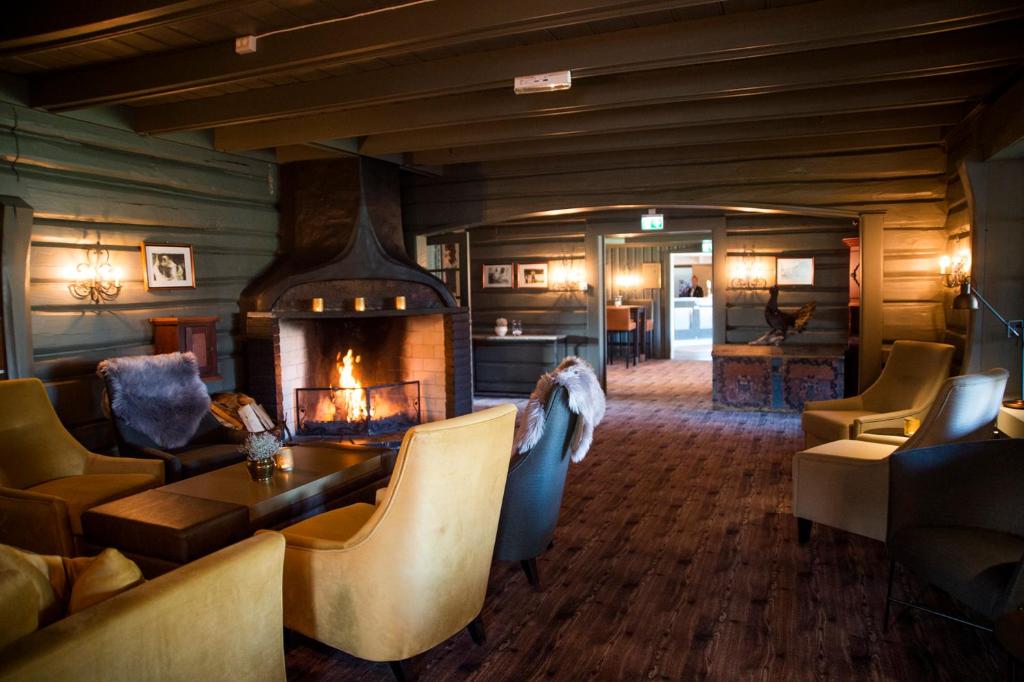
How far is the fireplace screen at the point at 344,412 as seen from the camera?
6.55 m

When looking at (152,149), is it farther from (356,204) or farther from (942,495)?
(942,495)

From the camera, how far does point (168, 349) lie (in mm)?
5711

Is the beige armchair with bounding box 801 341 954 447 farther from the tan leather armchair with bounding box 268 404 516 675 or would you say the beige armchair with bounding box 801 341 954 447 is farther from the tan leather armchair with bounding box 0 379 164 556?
the tan leather armchair with bounding box 0 379 164 556

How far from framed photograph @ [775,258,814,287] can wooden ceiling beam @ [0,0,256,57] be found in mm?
7146

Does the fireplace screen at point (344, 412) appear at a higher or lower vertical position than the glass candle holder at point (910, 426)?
lower

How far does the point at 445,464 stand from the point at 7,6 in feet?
10.9

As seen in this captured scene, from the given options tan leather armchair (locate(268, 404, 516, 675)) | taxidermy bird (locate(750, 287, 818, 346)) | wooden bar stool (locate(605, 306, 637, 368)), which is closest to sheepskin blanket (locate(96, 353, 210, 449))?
tan leather armchair (locate(268, 404, 516, 675))

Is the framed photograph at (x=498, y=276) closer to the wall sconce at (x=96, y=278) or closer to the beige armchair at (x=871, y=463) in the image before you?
the wall sconce at (x=96, y=278)

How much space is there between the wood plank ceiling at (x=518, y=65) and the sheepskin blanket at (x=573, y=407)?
5.44 ft

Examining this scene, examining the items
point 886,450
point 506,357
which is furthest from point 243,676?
point 506,357

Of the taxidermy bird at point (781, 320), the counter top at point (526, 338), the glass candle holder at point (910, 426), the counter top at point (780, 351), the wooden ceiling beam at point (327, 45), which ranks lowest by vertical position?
the glass candle holder at point (910, 426)

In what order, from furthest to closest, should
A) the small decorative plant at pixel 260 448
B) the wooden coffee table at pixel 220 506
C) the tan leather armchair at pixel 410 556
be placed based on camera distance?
the small decorative plant at pixel 260 448, the wooden coffee table at pixel 220 506, the tan leather armchair at pixel 410 556

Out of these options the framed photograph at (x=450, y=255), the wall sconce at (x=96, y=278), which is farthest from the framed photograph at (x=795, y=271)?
the wall sconce at (x=96, y=278)

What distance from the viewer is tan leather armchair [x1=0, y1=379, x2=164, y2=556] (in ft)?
11.4
